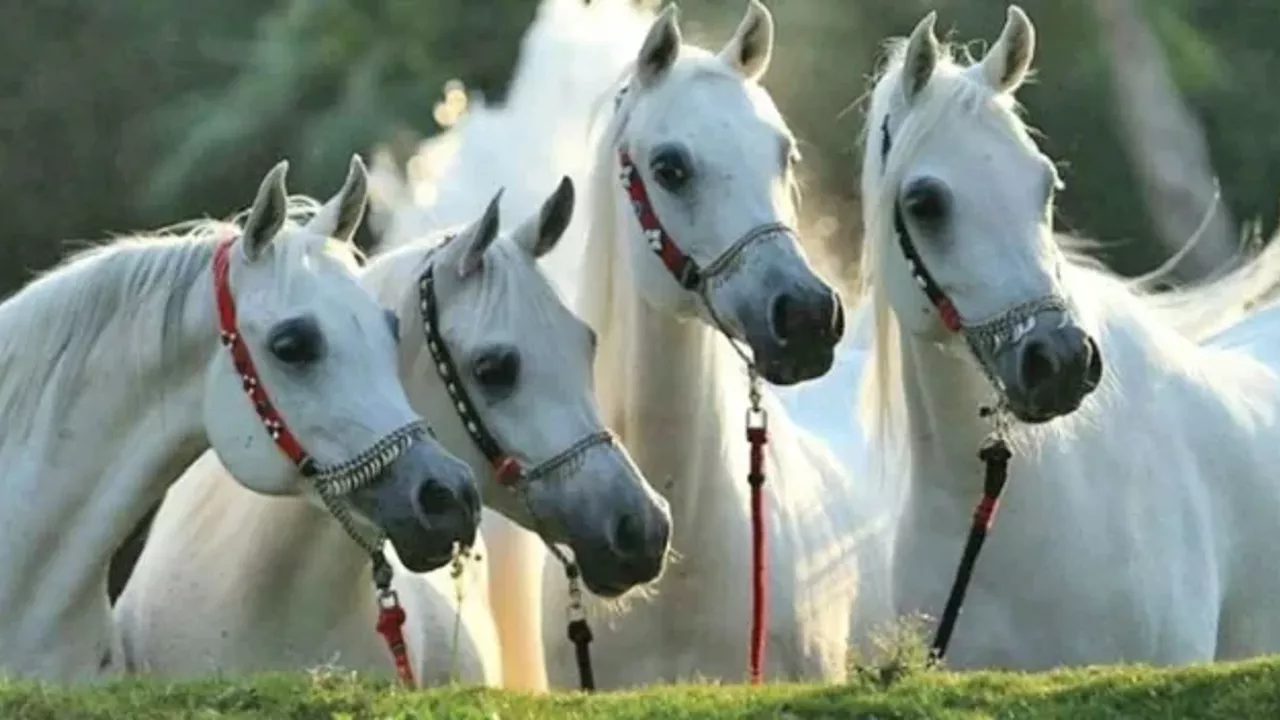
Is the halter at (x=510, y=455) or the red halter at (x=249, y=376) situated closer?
the red halter at (x=249, y=376)

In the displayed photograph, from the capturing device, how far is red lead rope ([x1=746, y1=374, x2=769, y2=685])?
4941mm

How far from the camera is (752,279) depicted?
4785mm

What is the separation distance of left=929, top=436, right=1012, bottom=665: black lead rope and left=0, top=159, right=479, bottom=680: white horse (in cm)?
119

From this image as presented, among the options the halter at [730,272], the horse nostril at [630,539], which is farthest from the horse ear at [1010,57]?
the horse nostril at [630,539]

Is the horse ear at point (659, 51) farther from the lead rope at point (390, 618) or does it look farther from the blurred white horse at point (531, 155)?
the lead rope at point (390, 618)

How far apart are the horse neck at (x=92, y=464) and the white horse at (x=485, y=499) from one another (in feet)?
1.00

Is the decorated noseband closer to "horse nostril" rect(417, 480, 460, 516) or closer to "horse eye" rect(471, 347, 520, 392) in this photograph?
"horse eye" rect(471, 347, 520, 392)

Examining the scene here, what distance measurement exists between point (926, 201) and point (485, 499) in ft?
3.66

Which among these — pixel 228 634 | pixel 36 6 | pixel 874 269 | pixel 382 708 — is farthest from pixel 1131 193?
pixel 382 708

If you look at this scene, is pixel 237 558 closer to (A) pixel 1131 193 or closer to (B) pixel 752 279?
(B) pixel 752 279

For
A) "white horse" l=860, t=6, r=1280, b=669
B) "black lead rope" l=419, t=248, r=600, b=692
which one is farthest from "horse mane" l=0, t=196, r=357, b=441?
"white horse" l=860, t=6, r=1280, b=669

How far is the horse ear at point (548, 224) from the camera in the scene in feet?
16.1

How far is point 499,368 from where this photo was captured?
4680mm

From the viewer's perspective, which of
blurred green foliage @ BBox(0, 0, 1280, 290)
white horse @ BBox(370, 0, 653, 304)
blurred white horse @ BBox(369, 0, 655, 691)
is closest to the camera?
blurred white horse @ BBox(369, 0, 655, 691)
